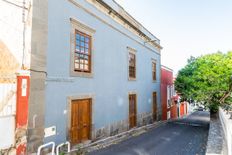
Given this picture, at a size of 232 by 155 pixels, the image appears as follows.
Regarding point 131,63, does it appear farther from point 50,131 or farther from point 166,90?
point 166,90

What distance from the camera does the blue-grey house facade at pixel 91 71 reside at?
7.38 meters

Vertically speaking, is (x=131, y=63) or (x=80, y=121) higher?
(x=131, y=63)

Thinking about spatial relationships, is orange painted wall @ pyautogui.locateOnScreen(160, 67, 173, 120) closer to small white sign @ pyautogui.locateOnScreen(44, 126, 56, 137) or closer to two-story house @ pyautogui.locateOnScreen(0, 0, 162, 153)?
two-story house @ pyautogui.locateOnScreen(0, 0, 162, 153)

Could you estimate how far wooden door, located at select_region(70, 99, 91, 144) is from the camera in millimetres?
8273

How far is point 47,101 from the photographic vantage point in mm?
6953

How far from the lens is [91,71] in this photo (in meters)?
9.34

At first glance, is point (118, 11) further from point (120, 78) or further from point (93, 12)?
point (120, 78)

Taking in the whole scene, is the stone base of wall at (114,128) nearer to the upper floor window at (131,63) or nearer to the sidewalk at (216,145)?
the upper floor window at (131,63)

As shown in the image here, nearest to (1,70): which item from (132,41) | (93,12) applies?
(93,12)

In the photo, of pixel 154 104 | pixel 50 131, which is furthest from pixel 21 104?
pixel 154 104

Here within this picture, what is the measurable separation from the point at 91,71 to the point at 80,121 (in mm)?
2345

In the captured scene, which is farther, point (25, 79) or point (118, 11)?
point (118, 11)

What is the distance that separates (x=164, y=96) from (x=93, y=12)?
1505cm


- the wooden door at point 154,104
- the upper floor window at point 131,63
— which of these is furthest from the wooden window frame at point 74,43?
→ the wooden door at point 154,104
